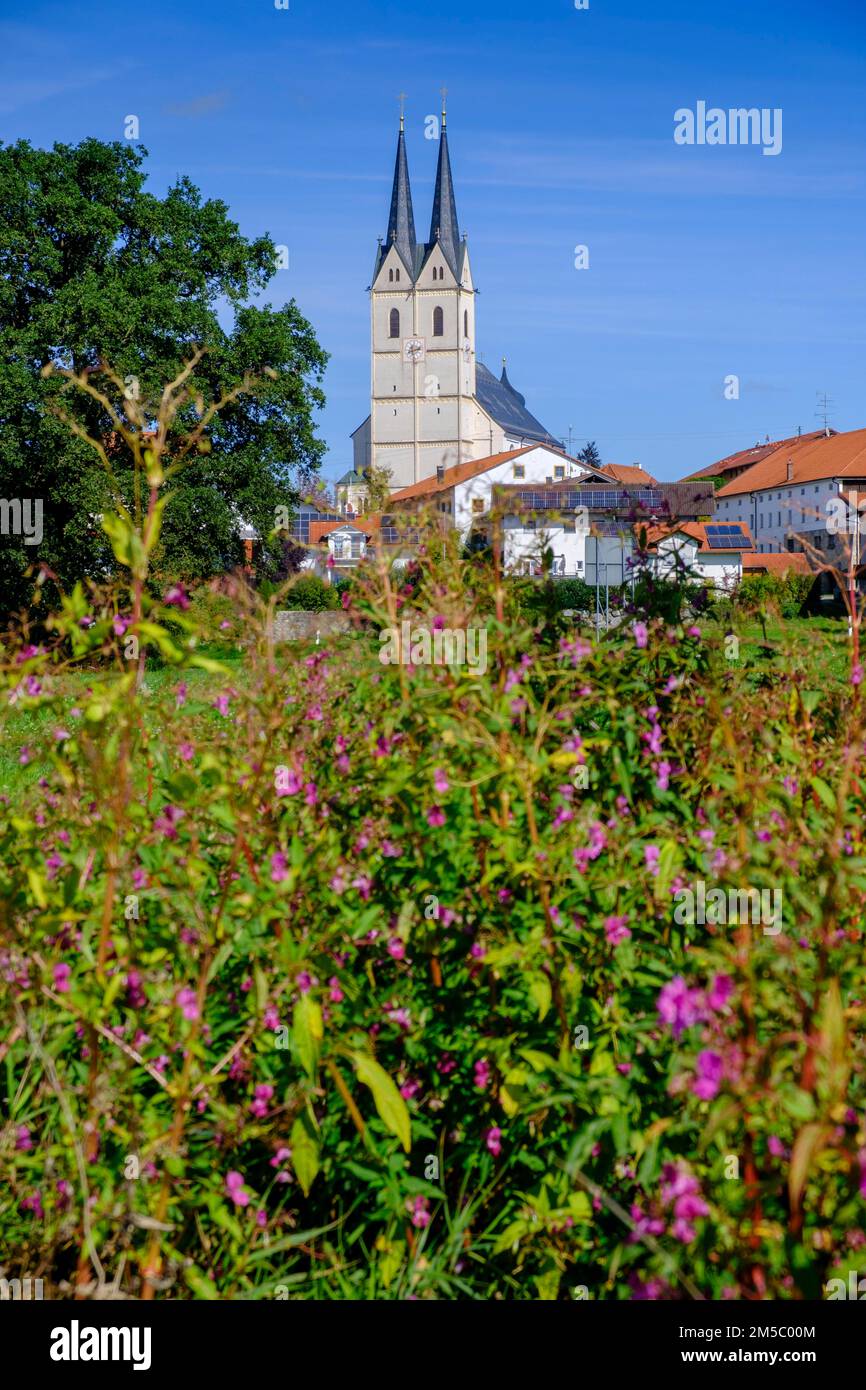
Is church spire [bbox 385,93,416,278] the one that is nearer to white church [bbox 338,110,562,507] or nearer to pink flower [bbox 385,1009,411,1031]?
white church [bbox 338,110,562,507]

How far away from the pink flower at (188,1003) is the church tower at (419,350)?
115771 mm

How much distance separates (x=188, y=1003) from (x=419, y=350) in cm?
12247

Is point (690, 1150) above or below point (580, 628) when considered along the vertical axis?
below

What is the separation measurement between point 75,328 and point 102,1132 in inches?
1193

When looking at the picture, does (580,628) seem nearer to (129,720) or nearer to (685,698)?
(685,698)

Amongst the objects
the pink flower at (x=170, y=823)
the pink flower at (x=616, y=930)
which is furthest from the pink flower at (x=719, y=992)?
the pink flower at (x=170, y=823)

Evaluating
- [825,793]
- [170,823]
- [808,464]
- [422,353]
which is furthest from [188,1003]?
[422,353]

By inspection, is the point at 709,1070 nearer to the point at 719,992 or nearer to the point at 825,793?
the point at 719,992

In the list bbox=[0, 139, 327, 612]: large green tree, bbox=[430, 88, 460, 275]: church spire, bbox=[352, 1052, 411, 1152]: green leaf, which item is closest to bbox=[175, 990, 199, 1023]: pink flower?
bbox=[352, 1052, 411, 1152]: green leaf

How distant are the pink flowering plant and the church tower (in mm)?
114860

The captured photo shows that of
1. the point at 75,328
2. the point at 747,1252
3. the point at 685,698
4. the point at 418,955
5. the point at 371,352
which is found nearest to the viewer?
the point at 747,1252

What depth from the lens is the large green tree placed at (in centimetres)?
3005

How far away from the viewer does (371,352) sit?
411 ft

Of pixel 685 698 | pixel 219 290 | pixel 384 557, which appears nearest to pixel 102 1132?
pixel 384 557
